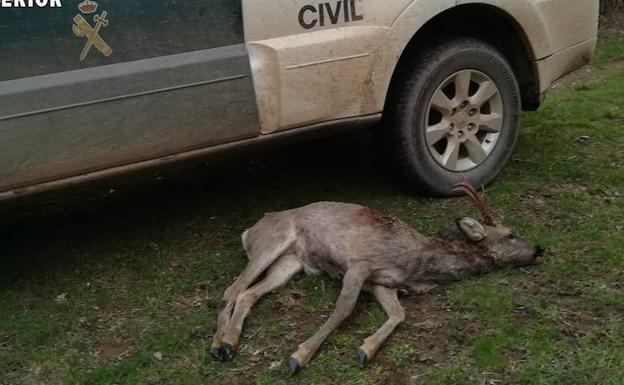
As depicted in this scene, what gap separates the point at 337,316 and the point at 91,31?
1.73 metres

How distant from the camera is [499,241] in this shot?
4.16 meters

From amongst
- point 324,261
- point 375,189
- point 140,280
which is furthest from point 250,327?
point 375,189

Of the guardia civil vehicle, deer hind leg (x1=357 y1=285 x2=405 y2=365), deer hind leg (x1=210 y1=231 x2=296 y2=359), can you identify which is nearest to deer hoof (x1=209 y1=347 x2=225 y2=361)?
deer hind leg (x1=210 y1=231 x2=296 y2=359)

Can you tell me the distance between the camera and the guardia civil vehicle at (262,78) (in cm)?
377

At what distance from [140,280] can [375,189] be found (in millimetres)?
1709

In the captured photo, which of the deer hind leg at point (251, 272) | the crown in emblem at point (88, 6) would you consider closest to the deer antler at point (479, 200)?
the deer hind leg at point (251, 272)

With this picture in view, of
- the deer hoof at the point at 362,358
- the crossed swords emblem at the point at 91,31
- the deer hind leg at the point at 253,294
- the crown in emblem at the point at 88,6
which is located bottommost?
the deer hoof at the point at 362,358

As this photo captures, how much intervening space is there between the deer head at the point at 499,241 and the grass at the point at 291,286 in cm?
7

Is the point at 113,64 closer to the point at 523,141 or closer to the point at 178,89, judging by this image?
the point at 178,89

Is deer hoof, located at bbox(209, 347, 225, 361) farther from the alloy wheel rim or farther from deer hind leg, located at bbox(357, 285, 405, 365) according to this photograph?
the alloy wheel rim

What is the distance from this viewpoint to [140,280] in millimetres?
4316

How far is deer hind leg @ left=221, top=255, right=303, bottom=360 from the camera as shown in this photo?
355 centimetres

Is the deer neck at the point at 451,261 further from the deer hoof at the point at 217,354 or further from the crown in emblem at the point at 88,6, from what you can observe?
the crown in emblem at the point at 88,6

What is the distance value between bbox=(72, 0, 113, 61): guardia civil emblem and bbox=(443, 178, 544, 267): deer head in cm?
192
